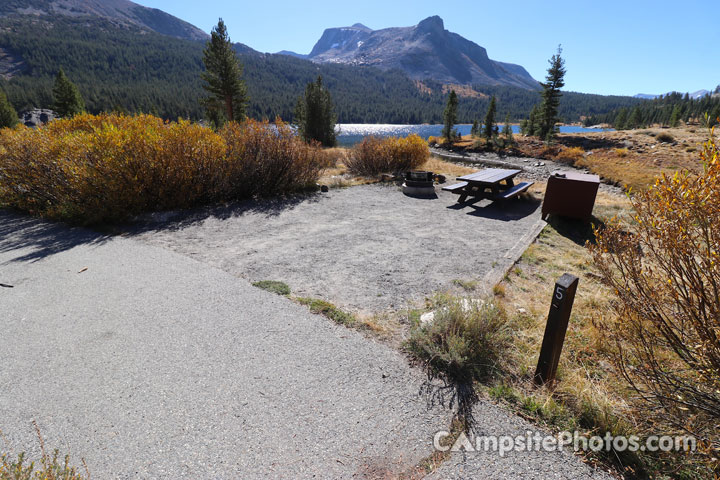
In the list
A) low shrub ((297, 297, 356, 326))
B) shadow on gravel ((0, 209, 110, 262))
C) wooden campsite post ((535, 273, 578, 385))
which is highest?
wooden campsite post ((535, 273, 578, 385))

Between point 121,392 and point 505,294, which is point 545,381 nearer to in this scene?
point 505,294

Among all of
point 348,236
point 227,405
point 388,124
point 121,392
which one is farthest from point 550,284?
point 388,124

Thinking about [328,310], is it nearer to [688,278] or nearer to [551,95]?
[688,278]

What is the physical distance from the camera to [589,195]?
729 centimetres

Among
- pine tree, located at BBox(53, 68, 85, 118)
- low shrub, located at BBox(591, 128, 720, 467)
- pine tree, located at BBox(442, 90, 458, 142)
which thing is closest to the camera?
low shrub, located at BBox(591, 128, 720, 467)

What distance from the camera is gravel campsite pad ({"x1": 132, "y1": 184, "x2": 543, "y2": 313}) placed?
15.0 ft

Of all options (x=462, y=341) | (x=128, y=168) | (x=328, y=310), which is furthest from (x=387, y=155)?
(x=462, y=341)

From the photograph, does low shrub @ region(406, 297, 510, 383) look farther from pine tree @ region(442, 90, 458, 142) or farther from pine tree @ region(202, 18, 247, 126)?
pine tree @ region(442, 90, 458, 142)

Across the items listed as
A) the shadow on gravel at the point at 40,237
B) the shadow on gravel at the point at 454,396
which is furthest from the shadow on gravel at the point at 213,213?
the shadow on gravel at the point at 454,396

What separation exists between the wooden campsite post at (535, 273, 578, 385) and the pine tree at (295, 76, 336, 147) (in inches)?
1216

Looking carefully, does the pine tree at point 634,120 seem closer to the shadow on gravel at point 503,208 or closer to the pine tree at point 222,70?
the pine tree at point 222,70

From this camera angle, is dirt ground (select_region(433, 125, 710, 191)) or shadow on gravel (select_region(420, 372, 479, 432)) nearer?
shadow on gravel (select_region(420, 372, 479, 432))

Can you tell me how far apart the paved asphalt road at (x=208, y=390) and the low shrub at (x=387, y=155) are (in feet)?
34.0

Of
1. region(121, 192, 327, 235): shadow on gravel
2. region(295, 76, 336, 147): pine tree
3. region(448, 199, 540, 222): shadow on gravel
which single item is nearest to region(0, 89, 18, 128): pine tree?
region(295, 76, 336, 147): pine tree
